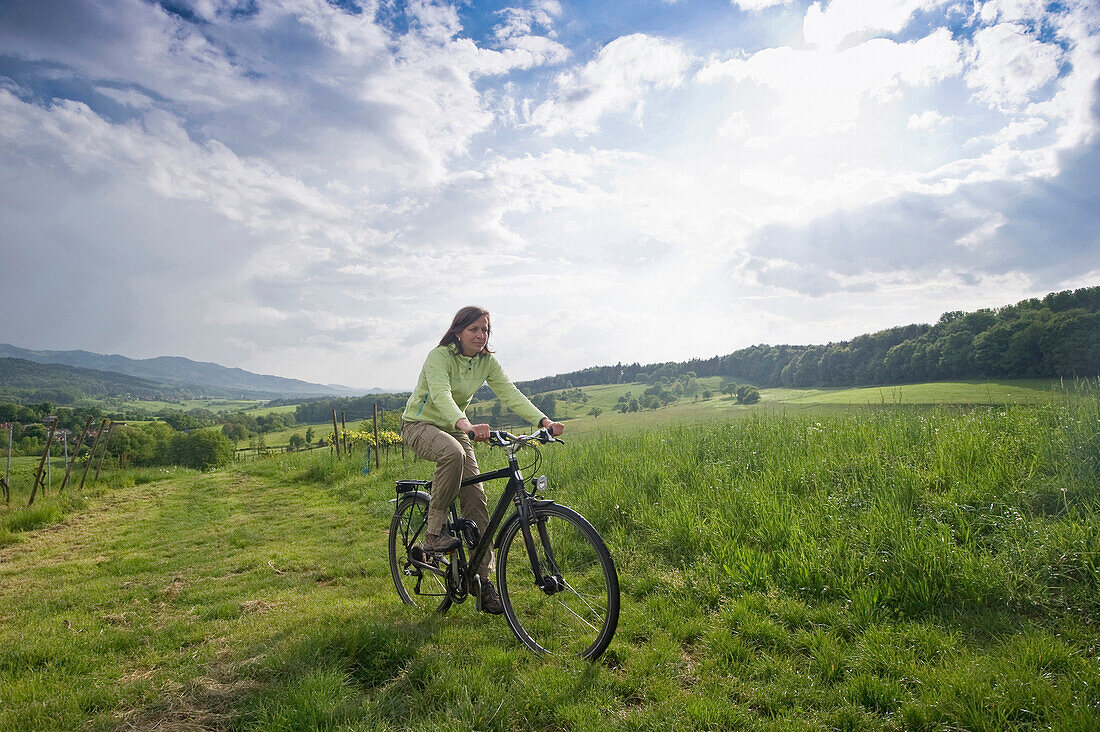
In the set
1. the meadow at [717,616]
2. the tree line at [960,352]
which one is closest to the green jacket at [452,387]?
the meadow at [717,616]

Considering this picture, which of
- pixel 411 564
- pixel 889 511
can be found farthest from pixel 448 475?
pixel 889 511

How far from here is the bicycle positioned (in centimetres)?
340

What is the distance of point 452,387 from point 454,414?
1.84 ft

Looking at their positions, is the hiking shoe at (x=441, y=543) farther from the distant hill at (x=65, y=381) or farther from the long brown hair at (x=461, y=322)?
the distant hill at (x=65, y=381)

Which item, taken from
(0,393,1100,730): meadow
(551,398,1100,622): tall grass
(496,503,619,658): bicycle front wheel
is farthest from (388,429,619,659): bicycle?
(551,398,1100,622): tall grass

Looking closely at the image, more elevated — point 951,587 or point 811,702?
point 951,587

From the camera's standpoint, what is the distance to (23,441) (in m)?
24.6

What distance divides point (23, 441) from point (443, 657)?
106 feet

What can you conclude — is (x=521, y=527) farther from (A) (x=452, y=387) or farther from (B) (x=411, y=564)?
(B) (x=411, y=564)

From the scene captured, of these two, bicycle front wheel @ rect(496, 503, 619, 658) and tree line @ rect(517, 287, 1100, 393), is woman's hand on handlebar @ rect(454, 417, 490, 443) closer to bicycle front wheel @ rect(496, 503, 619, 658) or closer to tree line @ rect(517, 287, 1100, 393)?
bicycle front wheel @ rect(496, 503, 619, 658)

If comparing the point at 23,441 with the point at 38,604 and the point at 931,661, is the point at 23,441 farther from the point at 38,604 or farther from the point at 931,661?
the point at 931,661

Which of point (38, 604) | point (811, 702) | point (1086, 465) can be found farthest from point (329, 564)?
point (1086, 465)

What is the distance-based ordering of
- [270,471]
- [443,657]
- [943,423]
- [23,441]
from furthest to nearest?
[23,441] → [270,471] → [943,423] → [443,657]

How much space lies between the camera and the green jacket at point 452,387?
13.1 ft
